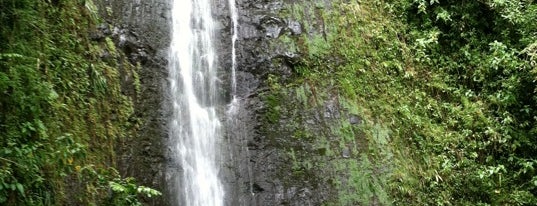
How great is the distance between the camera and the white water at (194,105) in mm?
6883

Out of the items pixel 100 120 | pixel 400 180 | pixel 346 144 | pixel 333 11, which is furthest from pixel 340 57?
pixel 100 120

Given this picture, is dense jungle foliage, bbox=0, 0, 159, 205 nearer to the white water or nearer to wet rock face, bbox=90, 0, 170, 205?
wet rock face, bbox=90, 0, 170, 205

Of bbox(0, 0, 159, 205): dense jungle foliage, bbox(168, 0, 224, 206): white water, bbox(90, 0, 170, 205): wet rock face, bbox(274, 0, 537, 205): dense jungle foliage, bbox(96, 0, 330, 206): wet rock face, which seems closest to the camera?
bbox(0, 0, 159, 205): dense jungle foliage

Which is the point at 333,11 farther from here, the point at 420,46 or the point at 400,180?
the point at 400,180

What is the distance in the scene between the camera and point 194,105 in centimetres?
752

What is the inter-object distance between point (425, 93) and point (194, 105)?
368cm

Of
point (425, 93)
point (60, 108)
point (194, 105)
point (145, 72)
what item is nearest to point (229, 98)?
point (194, 105)

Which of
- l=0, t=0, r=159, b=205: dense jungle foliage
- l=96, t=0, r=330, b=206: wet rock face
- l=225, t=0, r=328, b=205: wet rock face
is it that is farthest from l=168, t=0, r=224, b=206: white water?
l=0, t=0, r=159, b=205: dense jungle foliage

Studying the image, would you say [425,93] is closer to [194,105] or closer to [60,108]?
[194,105]

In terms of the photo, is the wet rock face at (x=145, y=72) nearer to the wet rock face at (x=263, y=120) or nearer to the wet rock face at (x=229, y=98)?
the wet rock face at (x=229, y=98)

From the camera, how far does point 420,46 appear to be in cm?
870

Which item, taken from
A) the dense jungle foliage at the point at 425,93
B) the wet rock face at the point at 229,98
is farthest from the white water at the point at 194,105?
the dense jungle foliage at the point at 425,93

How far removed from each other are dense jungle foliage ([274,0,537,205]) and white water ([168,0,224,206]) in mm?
955

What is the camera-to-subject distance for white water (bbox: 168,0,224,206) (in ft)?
22.6
